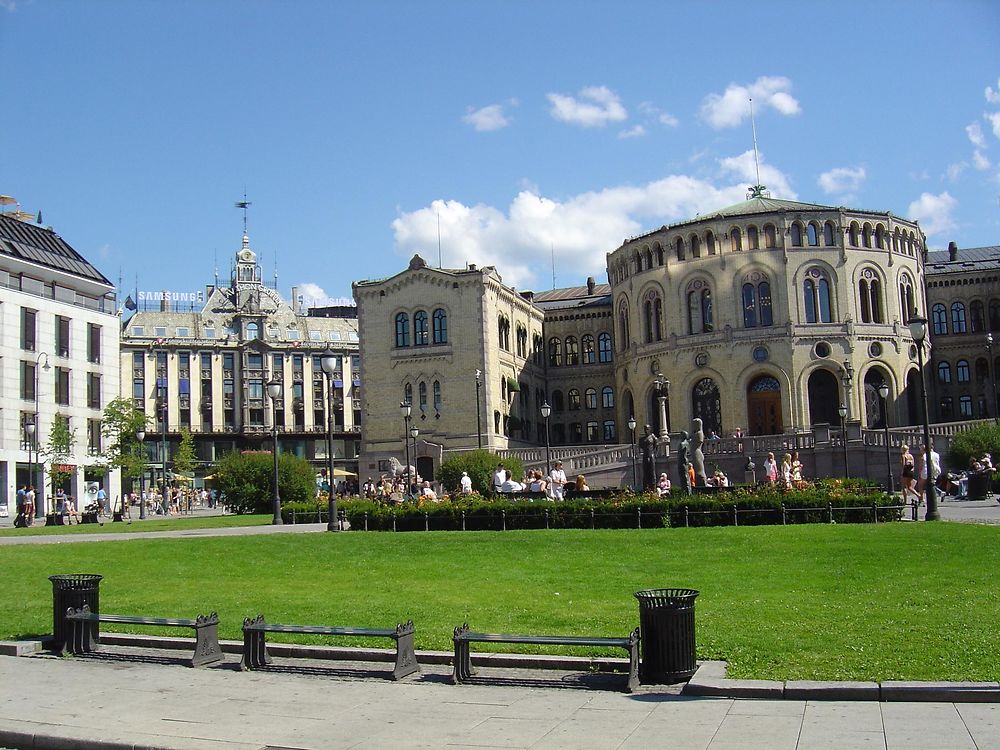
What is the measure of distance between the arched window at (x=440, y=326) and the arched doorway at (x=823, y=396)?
76.8 feet

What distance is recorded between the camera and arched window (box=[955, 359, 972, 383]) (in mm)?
70312

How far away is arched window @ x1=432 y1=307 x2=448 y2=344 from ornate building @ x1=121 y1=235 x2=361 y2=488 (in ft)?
99.8

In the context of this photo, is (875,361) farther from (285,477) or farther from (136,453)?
(136,453)

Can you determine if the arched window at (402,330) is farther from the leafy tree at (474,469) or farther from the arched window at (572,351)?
the leafy tree at (474,469)

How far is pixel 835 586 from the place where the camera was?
1529 centimetres

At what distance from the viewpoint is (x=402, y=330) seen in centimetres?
6950

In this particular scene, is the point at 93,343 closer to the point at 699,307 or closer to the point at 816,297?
the point at 699,307

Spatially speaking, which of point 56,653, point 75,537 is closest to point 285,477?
point 75,537

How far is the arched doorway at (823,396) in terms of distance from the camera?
204ft

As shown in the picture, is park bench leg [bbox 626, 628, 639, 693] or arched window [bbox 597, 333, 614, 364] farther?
arched window [bbox 597, 333, 614, 364]

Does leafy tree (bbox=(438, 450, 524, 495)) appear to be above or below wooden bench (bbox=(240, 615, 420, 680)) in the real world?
above

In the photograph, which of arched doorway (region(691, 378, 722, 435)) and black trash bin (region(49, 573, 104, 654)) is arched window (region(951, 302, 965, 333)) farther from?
black trash bin (region(49, 573, 104, 654))

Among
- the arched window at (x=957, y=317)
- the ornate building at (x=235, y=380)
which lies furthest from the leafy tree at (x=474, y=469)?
the ornate building at (x=235, y=380)

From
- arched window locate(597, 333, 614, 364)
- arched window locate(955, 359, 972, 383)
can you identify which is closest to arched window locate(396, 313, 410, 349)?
arched window locate(597, 333, 614, 364)
